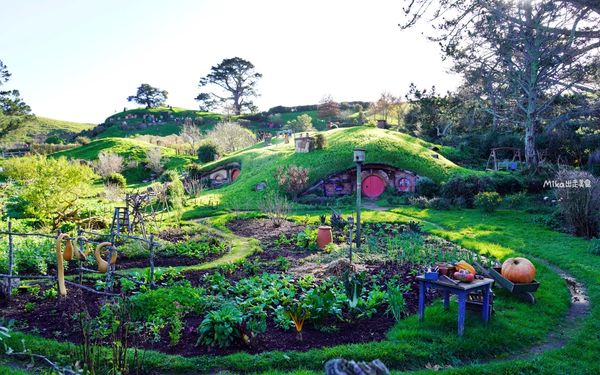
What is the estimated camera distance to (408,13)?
22.1 feet

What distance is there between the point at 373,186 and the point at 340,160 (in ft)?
8.98

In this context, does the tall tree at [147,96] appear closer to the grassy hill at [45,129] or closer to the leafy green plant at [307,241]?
the grassy hill at [45,129]

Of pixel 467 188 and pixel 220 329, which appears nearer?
pixel 220 329

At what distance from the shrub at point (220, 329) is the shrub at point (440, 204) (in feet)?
53.4

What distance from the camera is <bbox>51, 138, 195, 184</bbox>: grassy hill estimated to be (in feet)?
130

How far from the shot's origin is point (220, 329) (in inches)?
235

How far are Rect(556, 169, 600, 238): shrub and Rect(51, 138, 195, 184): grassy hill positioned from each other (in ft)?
104

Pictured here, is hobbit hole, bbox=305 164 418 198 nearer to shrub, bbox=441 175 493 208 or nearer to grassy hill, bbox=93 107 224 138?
shrub, bbox=441 175 493 208

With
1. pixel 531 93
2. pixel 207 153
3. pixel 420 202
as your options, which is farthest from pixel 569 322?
pixel 207 153

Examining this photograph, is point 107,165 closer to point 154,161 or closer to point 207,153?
point 154,161

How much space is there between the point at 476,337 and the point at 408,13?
533cm

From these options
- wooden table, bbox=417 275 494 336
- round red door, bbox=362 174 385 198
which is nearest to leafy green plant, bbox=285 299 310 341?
wooden table, bbox=417 275 494 336

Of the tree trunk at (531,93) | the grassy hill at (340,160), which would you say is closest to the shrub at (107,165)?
the grassy hill at (340,160)

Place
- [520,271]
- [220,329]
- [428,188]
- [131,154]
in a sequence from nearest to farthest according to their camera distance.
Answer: [220,329] < [520,271] < [428,188] < [131,154]
